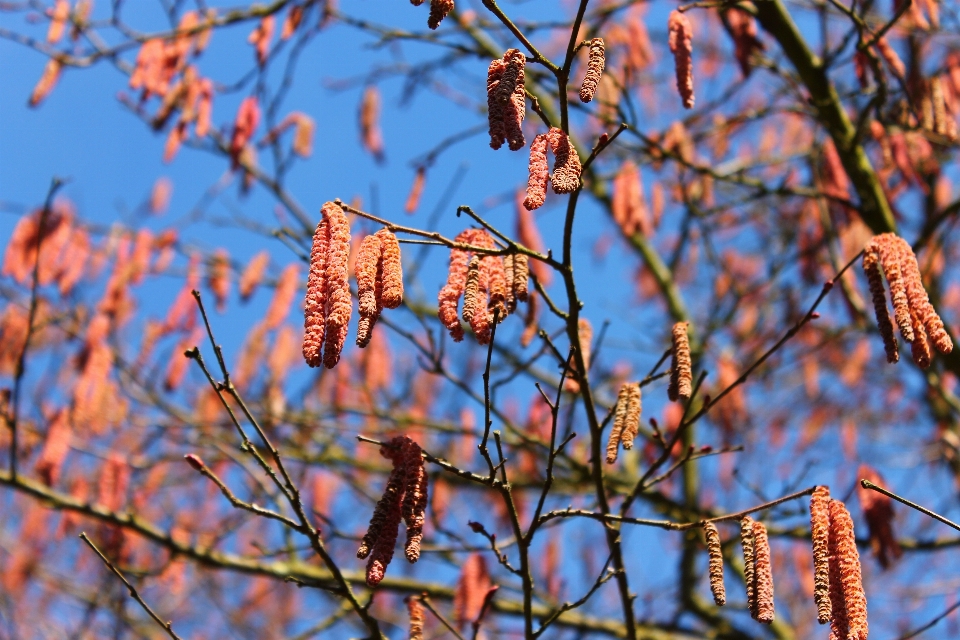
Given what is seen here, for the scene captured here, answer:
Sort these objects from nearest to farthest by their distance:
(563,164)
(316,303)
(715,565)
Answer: (316,303), (563,164), (715,565)

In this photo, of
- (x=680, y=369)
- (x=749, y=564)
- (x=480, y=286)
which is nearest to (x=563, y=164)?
(x=480, y=286)

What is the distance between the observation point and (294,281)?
4078 mm

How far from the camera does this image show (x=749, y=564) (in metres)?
1.78

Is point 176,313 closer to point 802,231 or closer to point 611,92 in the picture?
point 611,92

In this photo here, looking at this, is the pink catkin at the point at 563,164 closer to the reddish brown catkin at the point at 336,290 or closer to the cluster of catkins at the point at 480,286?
Answer: the cluster of catkins at the point at 480,286

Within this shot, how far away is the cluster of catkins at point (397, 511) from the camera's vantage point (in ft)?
5.50

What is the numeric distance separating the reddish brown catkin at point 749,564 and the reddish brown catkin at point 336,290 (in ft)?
2.89

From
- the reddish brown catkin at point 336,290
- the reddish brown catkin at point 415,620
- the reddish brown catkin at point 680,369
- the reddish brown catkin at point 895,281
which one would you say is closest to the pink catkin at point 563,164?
the reddish brown catkin at point 336,290

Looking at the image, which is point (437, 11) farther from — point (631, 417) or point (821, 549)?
point (821, 549)

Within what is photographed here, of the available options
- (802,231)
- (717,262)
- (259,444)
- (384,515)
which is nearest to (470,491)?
(259,444)

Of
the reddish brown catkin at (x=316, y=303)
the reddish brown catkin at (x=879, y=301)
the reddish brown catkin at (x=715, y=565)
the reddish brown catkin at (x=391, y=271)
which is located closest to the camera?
the reddish brown catkin at (x=316, y=303)

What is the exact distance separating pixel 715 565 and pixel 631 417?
0.41 metres

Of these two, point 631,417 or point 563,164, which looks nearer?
point 563,164

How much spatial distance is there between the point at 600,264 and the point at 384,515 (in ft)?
19.5
